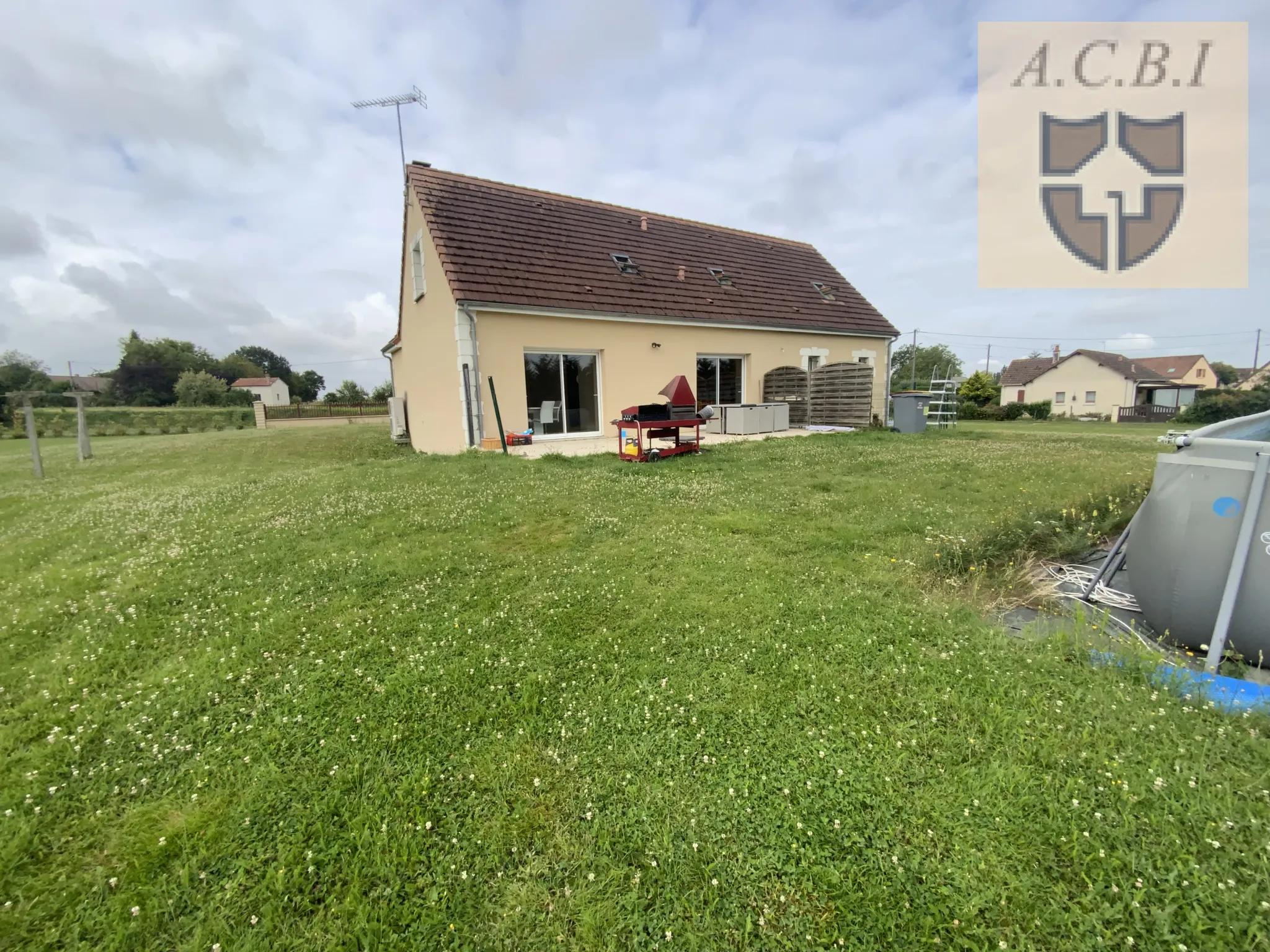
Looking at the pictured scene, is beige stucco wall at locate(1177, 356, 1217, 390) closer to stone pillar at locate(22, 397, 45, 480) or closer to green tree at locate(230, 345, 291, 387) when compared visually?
stone pillar at locate(22, 397, 45, 480)

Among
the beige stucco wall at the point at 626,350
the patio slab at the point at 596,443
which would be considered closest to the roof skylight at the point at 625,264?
the beige stucco wall at the point at 626,350

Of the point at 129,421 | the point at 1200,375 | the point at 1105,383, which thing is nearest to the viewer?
the point at 129,421

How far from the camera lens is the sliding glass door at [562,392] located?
12.4 metres

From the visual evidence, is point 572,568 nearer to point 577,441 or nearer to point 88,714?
point 88,714

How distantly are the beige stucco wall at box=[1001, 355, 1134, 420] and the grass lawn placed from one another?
195ft

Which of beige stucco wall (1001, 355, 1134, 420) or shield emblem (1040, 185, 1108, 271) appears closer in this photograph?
shield emblem (1040, 185, 1108, 271)

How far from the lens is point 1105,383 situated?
4897cm

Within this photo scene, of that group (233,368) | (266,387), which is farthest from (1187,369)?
(233,368)

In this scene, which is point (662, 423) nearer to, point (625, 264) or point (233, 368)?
point (625, 264)

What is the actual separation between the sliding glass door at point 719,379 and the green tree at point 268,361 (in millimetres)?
95892

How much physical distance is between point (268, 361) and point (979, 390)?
114m

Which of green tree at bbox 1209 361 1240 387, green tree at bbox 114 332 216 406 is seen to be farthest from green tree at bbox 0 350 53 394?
green tree at bbox 1209 361 1240 387

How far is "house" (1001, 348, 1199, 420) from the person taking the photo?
1902 inches

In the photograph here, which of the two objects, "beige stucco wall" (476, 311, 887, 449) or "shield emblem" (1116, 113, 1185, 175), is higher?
"shield emblem" (1116, 113, 1185, 175)
